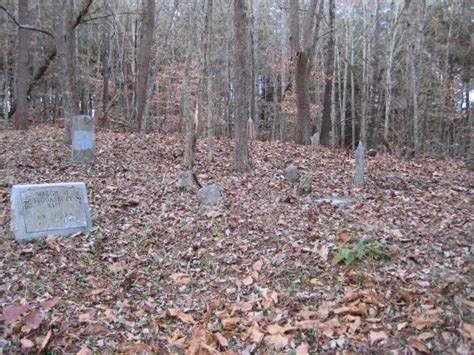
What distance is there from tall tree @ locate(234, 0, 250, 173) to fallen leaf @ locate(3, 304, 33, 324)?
20.3 feet

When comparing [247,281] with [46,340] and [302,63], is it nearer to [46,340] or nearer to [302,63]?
[46,340]

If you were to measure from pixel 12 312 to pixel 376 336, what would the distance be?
3.58 meters

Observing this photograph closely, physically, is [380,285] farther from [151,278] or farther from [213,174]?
[213,174]

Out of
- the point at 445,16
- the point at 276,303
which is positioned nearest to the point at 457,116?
the point at 445,16

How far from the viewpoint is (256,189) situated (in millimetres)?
8664

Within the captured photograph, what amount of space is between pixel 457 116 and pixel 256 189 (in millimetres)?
19300

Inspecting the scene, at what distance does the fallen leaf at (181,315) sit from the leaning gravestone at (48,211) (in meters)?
2.74

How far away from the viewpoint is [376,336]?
3828 mm

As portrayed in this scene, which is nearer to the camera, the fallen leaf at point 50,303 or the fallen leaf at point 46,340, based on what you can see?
the fallen leaf at point 46,340

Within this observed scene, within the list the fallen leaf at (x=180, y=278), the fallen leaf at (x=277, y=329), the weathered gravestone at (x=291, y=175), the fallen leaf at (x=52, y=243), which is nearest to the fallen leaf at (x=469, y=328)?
the fallen leaf at (x=277, y=329)

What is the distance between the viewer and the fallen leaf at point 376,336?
3.79m

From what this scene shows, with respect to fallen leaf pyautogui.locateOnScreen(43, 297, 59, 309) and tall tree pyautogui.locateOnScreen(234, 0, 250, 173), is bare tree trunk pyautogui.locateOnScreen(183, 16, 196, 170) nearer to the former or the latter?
tall tree pyautogui.locateOnScreen(234, 0, 250, 173)

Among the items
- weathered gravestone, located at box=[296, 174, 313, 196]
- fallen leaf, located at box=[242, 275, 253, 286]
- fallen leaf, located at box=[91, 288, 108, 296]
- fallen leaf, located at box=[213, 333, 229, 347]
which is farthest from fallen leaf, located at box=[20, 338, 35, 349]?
weathered gravestone, located at box=[296, 174, 313, 196]

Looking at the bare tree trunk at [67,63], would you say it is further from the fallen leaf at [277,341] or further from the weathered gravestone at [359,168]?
the fallen leaf at [277,341]
